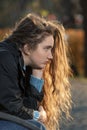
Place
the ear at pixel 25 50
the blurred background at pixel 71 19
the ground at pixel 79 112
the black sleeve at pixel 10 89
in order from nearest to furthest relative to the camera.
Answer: the black sleeve at pixel 10 89, the ear at pixel 25 50, the ground at pixel 79 112, the blurred background at pixel 71 19

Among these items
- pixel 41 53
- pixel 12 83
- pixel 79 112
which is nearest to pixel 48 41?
pixel 41 53

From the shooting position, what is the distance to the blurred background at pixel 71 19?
16.5 meters

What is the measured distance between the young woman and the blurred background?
4.99 metres

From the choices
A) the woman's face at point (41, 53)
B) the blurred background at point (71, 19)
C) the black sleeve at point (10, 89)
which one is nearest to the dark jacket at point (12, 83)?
the black sleeve at point (10, 89)

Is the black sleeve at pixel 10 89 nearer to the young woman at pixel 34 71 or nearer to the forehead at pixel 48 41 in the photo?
the young woman at pixel 34 71

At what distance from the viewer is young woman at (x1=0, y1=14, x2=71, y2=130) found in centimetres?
414

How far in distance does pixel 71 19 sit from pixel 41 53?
3840 centimetres

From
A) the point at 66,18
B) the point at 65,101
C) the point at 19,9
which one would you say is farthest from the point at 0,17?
the point at 65,101

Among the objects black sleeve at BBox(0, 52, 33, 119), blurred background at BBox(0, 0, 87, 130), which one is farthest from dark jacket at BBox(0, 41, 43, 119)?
blurred background at BBox(0, 0, 87, 130)

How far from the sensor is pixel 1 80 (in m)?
4.09

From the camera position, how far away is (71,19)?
42.6 meters

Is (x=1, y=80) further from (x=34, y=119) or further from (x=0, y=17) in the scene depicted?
(x=0, y=17)

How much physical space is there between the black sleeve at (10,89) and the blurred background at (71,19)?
5.68m

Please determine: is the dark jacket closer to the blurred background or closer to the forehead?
the forehead
